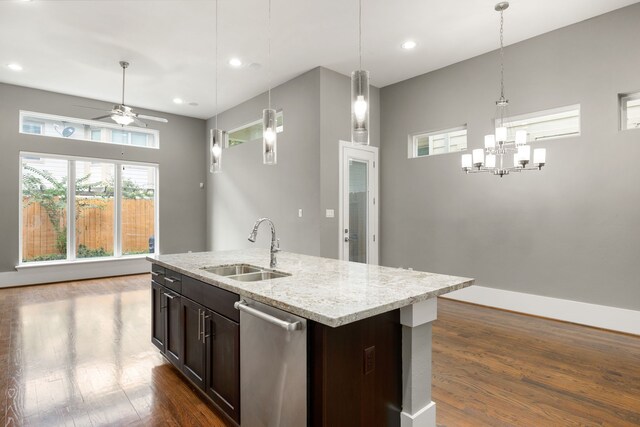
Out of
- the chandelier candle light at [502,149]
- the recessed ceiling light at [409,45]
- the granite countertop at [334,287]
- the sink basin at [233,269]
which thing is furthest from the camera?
the recessed ceiling light at [409,45]

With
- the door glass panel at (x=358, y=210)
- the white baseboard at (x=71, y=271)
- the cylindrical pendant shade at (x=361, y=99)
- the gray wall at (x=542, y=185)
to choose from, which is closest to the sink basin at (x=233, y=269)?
the cylindrical pendant shade at (x=361, y=99)

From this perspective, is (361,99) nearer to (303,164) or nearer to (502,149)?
(502,149)

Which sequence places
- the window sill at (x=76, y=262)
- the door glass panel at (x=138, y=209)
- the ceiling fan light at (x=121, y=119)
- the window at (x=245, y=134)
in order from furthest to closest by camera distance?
the door glass panel at (x=138, y=209)
the window at (x=245, y=134)
the window sill at (x=76, y=262)
the ceiling fan light at (x=121, y=119)

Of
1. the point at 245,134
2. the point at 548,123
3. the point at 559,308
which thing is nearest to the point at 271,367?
the point at 559,308

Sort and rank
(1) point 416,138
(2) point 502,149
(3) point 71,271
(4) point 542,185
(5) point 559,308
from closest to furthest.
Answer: (2) point 502,149 → (5) point 559,308 → (4) point 542,185 → (1) point 416,138 → (3) point 71,271

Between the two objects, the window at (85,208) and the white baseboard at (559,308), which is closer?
the white baseboard at (559,308)

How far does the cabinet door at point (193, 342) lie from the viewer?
7.36 ft

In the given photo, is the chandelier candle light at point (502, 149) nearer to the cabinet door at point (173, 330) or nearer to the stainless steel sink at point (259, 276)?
the stainless steel sink at point (259, 276)

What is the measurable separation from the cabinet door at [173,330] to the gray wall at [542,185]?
3.78m

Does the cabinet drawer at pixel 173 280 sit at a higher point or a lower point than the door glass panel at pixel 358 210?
lower

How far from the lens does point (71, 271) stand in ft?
20.7

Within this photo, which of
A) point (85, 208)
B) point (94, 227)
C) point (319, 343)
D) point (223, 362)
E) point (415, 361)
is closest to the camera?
point (319, 343)

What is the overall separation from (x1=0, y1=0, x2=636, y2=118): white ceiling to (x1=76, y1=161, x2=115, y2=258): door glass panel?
1.66m

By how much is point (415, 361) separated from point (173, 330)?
1.83 m
